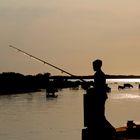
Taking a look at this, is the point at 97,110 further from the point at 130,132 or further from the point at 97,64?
the point at 130,132

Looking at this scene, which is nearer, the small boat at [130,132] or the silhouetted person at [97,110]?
the silhouetted person at [97,110]

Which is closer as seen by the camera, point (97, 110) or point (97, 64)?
point (97, 110)

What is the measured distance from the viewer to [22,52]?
46.5 ft

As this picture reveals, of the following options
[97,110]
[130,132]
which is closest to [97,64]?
[97,110]

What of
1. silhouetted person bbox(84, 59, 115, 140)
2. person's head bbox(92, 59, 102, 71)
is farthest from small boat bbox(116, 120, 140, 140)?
person's head bbox(92, 59, 102, 71)

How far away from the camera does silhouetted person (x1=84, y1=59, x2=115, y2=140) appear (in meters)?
10.2

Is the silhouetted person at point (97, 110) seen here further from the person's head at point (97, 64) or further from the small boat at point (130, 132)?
the small boat at point (130, 132)

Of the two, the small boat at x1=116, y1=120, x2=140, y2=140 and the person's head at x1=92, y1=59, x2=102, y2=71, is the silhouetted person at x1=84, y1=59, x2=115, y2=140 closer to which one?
the person's head at x1=92, y1=59, x2=102, y2=71

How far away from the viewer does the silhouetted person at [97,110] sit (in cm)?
1019

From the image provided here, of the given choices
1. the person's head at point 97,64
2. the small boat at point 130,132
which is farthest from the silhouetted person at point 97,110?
the small boat at point 130,132

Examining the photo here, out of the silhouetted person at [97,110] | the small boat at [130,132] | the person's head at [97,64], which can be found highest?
the person's head at [97,64]

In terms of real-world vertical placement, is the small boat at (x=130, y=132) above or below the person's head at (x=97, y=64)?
below

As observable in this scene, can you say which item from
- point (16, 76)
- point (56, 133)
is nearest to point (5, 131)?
point (56, 133)

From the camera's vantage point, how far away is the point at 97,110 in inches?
403
